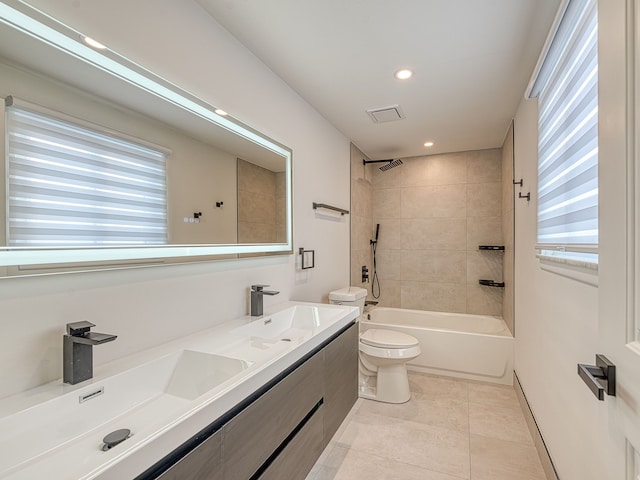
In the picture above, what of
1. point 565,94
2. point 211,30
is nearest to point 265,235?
point 211,30

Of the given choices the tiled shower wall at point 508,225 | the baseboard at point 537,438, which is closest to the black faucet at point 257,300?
the baseboard at point 537,438

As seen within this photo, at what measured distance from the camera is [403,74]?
2.11m

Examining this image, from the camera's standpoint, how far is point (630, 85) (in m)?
0.63

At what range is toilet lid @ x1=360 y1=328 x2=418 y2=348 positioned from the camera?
2.62 m

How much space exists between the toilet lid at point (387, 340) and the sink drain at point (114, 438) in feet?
6.79

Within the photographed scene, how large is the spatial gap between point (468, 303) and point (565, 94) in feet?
9.34

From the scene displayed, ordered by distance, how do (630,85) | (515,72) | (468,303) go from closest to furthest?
1. (630,85)
2. (515,72)
3. (468,303)

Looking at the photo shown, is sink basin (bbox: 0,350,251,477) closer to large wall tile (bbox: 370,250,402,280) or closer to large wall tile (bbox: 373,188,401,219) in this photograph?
large wall tile (bbox: 370,250,402,280)

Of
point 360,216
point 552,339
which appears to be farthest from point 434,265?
point 552,339

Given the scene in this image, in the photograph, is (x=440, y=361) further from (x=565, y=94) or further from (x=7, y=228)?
(x=7, y=228)

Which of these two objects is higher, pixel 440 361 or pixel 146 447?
pixel 146 447

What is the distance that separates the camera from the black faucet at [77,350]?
93cm

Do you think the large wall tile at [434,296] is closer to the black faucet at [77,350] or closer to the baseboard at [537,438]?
the baseboard at [537,438]

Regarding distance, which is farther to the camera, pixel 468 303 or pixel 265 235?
pixel 468 303
